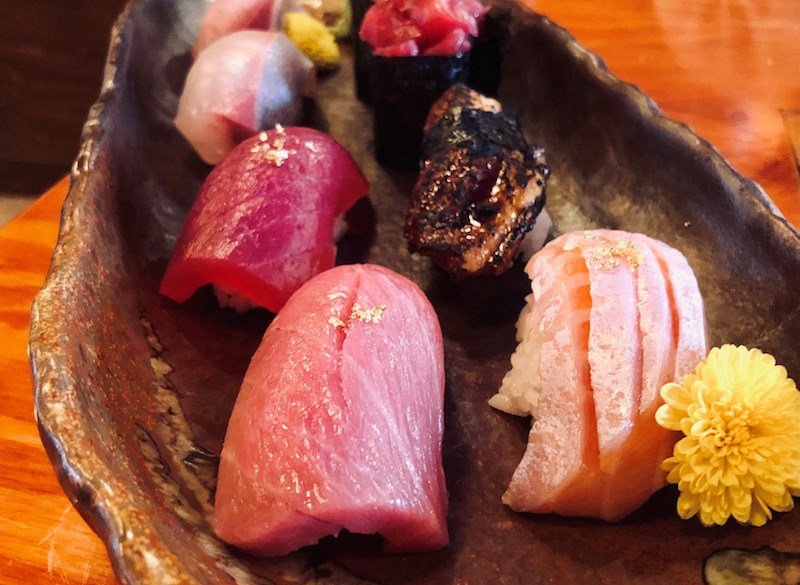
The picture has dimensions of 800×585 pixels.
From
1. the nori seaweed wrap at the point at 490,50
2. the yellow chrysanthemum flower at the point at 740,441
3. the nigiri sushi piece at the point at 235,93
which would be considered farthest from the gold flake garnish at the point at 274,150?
the yellow chrysanthemum flower at the point at 740,441

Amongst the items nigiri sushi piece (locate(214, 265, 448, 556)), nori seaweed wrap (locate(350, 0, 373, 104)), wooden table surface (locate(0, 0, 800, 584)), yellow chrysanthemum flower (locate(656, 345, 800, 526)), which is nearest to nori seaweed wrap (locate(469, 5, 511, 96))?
nori seaweed wrap (locate(350, 0, 373, 104))

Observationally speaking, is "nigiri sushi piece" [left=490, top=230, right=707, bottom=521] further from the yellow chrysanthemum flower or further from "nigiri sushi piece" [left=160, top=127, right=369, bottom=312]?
"nigiri sushi piece" [left=160, top=127, right=369, bottom=312]

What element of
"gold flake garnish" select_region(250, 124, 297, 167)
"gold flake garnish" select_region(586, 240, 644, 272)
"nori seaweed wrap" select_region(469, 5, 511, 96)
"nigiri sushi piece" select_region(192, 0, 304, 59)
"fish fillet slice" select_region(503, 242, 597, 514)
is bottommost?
"fish fillet slice" select_region(503, 242, 597, 514)

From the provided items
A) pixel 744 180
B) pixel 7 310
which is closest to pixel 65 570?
pixel 7 310

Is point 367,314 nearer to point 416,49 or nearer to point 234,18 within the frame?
point 416,49

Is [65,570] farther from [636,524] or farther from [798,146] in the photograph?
[798,146]
